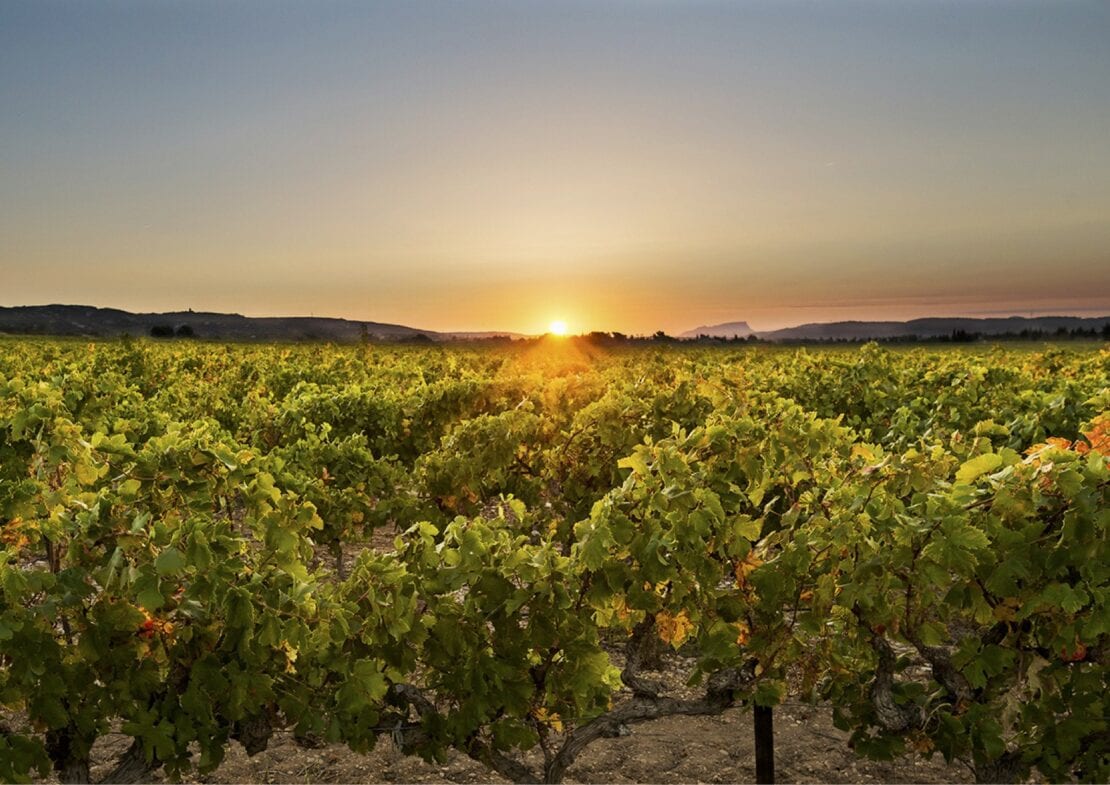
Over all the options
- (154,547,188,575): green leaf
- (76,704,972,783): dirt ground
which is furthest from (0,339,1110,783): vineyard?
(76,704,972,783): dirt ground

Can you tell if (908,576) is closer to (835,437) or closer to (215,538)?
(835,437)

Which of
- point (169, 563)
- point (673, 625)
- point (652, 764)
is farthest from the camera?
point (652, 764)

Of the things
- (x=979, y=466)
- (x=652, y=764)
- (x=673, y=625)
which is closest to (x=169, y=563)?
(x=673, y=625)

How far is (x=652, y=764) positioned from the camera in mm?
6309

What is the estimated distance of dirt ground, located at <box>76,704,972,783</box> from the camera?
607cm

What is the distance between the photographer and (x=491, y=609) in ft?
12.5

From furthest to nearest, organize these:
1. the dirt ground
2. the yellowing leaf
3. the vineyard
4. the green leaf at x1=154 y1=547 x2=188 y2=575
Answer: the dirt ground, the yellowing leaf, the vineyard, the green leaf at x1=154 y1=547 x2=188 y2=575

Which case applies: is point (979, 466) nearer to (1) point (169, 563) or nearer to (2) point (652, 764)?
(1) point (169, 563)

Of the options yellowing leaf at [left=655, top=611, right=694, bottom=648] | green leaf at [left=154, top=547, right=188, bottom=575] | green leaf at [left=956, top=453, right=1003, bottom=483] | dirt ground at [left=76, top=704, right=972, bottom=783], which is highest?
green leaf at [left=956, top=453, right=1003, bottom=483]

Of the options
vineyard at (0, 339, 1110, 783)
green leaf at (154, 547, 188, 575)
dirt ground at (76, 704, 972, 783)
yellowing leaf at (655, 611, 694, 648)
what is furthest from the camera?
dirt ground at (76, 704, 972, 783)

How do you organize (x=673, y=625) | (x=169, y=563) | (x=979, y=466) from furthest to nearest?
(x=673, y=625)
(x=979, y=466)
(x=169, y=563)

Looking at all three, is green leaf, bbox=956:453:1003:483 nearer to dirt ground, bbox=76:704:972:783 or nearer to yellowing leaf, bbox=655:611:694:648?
yellowing leaf, bbox=655:611:694:648

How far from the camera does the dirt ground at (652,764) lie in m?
6.07

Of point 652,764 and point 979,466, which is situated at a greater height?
point 979,466
